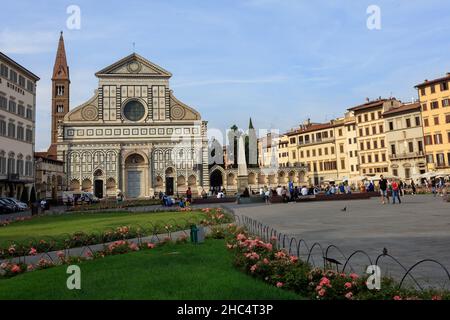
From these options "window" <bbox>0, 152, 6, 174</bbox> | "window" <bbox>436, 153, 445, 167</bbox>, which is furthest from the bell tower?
"window" <bbox>436, 153, 445, 167</bbox>

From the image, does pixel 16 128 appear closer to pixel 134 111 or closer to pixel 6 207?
pixel 6 207


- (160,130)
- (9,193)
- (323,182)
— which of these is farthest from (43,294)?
(323,182)

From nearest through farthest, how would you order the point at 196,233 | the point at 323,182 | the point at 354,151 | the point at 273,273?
the point at 273,273
the point at 196,233
the point at 354,151
the point at 323,182

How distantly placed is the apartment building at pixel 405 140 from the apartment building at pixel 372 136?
165 centimetres

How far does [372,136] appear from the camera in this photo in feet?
208

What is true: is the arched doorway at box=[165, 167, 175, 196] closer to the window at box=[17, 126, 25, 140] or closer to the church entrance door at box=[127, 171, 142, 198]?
the church entrance door at box=[127, 171, 142, 198]

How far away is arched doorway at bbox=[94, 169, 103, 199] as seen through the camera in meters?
60.3

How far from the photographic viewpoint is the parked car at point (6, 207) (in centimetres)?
3378

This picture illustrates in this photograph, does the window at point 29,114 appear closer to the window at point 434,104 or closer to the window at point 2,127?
the window at point 2,127

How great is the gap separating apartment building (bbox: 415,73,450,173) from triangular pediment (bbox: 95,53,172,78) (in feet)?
120

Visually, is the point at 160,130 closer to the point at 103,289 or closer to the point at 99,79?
the point at 99,79

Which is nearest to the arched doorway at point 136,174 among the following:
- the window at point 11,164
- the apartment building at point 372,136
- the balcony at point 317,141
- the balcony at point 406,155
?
the window at point 11,164
